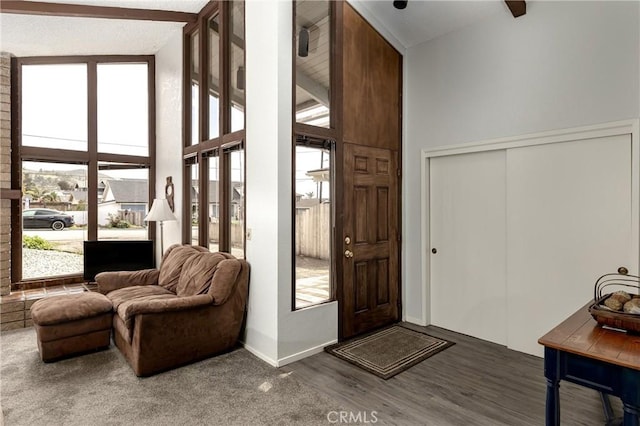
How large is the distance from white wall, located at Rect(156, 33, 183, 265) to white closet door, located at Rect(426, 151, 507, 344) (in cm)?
345

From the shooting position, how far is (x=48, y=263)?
474cm

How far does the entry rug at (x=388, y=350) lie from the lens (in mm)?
3025

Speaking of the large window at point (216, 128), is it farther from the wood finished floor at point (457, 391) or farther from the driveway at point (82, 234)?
the wood finished floor at point (457, 391)

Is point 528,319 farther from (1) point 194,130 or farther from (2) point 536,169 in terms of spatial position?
(1) point 194,130

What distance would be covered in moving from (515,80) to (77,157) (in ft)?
18.4

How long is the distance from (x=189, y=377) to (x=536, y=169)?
3.61 metres

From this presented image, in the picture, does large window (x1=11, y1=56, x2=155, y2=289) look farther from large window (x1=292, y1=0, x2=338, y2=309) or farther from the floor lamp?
large window (x1=292, y1=0, x2=338, y2=309)

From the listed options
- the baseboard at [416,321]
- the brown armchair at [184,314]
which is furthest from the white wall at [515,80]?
the brown armchair at [184,314]

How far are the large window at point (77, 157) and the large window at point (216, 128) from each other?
4.08ft

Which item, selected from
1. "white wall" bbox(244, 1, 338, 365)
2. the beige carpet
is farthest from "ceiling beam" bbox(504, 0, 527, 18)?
the beige carpet

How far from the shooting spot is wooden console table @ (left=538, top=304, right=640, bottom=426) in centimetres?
147

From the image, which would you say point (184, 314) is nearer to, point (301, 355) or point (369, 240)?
A: point (301, 355)

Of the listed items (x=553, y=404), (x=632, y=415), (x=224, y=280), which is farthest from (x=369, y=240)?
(x=632, y=415)

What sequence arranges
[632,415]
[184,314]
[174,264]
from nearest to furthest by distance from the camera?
[632,415], [184,314], [174,264]
